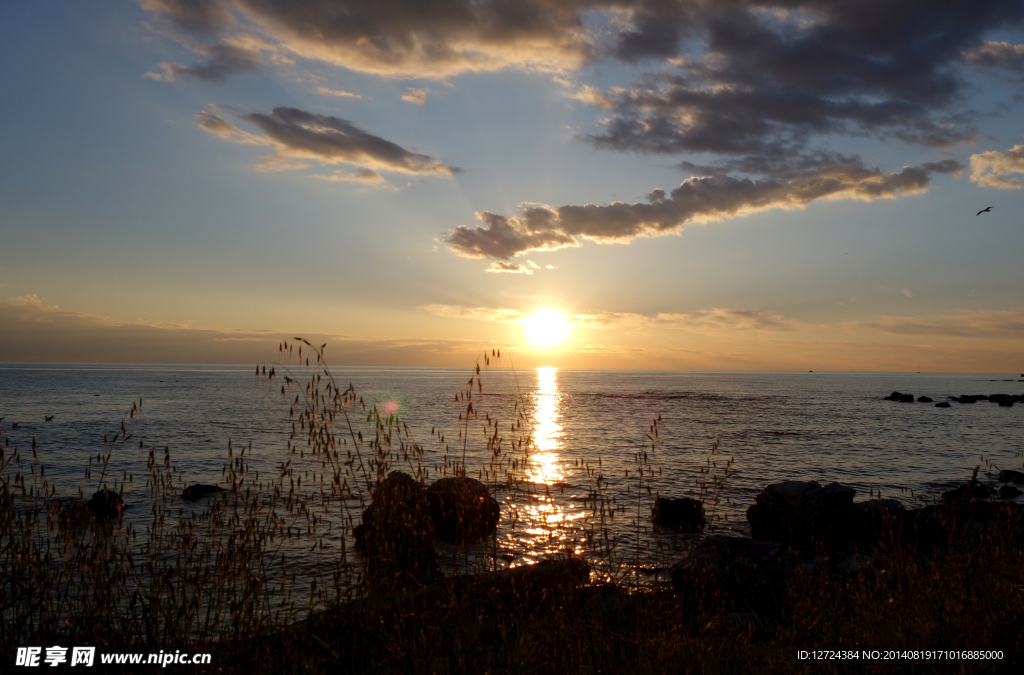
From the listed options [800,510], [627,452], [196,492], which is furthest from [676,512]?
[196,492]

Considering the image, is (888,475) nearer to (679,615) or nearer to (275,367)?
(679,615)

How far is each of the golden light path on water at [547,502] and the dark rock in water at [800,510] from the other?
213 inches

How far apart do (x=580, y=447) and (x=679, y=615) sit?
94.3 feet

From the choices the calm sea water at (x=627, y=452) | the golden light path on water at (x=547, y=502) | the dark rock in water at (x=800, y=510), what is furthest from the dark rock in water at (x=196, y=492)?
the dark rock in water at (x=800, y=510)

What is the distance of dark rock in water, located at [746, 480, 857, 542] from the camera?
1463 cm

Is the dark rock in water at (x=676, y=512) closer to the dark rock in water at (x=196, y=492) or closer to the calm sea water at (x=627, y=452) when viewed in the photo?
the calm sea water at (x=627, y=452)

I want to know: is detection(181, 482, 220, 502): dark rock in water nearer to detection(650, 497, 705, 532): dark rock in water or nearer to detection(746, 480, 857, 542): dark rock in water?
detection(650, 497, 705, 532): dark rock in water

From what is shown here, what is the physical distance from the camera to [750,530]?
1611 centimetres

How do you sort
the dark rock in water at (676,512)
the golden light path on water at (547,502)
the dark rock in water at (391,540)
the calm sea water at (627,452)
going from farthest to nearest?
the calm sea water at (627,452) → the dark rock in water at (676,512) → the golden light path on water at (547,502) → the dark rock in water at (391,540)

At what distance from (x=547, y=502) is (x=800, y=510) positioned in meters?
10.1

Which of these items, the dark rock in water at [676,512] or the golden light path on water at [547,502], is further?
the dark rock in water at [676,512]

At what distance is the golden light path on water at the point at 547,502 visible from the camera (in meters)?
7.04

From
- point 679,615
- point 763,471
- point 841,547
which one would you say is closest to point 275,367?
point 679,615

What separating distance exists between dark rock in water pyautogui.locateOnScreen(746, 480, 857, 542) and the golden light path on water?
5415mm
